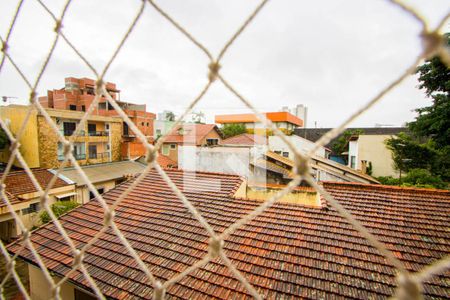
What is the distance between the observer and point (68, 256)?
10.5ft

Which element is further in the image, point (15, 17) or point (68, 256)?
point (68, 256)

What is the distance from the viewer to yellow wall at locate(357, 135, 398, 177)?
1295cm

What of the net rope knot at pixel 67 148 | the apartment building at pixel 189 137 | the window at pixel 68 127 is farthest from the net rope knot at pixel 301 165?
the apartment building at pixel 189 137

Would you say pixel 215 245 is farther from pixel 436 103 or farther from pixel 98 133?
pixel 98 133

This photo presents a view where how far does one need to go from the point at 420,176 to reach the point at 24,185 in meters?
14.1

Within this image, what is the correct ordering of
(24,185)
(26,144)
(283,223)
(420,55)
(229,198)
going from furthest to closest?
(26,144), (24,185), (229,198), (283,223), (420,55)

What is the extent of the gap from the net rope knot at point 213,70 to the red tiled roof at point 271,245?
93.5 inches

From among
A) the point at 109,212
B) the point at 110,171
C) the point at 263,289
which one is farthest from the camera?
the point at 110,171

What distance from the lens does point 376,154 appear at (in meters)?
13.3

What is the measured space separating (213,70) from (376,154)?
50.4ft

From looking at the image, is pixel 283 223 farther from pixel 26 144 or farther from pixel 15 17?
pixel 26 144

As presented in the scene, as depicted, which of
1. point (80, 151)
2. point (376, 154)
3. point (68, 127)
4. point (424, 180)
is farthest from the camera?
point (376, 154)

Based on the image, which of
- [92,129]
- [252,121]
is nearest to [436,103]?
[92,129]

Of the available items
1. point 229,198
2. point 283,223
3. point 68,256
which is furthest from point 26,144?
point 283,223
